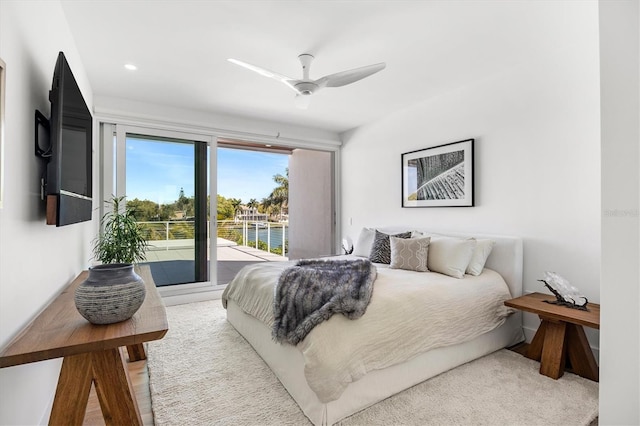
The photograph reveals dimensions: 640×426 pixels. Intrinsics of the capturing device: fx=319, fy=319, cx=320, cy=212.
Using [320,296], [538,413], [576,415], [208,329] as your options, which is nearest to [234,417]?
[320,296]

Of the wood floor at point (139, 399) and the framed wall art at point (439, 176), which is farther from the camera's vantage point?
the framed wall art at point (439, 176)

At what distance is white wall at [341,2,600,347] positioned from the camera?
2.54 meters

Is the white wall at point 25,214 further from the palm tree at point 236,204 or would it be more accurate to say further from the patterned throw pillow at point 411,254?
the palm tree at point 236,204

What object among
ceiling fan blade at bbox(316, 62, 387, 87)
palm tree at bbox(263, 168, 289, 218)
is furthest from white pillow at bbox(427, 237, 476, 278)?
palm tree at bbox(263, 168, 289, 218)

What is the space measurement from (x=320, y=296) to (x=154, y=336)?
3.25 feet

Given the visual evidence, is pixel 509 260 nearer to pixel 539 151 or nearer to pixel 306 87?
pixel 539 151

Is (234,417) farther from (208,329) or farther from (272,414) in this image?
(208,329)

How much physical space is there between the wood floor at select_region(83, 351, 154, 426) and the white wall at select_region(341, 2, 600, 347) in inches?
123

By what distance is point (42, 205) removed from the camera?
5.45 feet

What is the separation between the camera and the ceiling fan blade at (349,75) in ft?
7.76

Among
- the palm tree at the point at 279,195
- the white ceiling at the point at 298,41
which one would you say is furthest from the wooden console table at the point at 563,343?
the palm tree at the point at 279,195

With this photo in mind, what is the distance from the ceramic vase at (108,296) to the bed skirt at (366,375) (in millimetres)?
986

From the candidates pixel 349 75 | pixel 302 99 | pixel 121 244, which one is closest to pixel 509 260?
pixel 349 75

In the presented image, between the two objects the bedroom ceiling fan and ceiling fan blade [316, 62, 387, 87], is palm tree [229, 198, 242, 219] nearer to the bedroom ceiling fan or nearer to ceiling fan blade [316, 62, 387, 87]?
the bedroom ceiling fan
